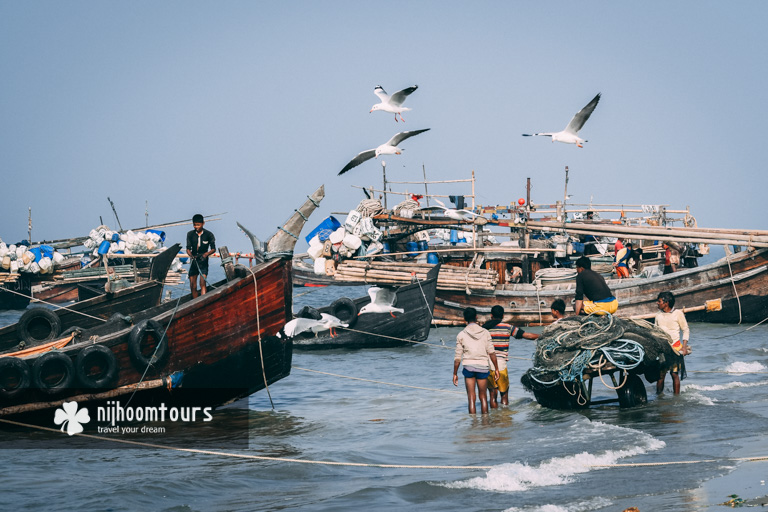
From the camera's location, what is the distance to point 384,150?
60.5ft

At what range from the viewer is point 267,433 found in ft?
39.0

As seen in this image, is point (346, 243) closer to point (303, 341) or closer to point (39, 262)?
point (303, 341)

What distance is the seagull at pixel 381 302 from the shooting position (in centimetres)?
2155

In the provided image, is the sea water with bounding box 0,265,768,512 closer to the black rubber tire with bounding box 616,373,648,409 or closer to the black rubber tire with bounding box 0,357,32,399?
the black rubber tire with bounding box 616,373,648,409

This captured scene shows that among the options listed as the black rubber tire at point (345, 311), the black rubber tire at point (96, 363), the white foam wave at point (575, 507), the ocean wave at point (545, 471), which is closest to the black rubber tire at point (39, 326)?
the black rubber tire at point (96, 363)

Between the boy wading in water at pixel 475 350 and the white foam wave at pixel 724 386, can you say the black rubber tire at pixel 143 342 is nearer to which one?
the boy wading in water at pixel 475 350

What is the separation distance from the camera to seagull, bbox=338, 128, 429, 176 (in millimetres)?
17875

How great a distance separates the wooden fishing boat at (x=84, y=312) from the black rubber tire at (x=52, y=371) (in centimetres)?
215

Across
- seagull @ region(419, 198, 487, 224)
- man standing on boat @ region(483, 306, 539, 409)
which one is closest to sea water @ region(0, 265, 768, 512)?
man standing on boat @ region(483, 306, 539, 409)

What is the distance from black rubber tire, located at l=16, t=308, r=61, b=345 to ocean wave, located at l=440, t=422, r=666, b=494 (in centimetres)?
892

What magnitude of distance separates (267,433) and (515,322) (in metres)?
15.2

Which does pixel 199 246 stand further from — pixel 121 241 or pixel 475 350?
pixel 121 241

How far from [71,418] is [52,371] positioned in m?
0.87

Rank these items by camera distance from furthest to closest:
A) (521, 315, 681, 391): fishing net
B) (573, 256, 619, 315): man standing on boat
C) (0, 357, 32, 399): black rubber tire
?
(0, 357, 32, 399): black rubber tire < (573, 256, 619, 315): man standing on boat < (521, 315, 681, 391): fishing net
